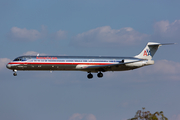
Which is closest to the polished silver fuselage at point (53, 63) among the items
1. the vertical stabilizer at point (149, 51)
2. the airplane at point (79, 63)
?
the airplane at point (79, 63)

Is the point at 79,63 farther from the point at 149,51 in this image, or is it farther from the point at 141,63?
the point at 149,51

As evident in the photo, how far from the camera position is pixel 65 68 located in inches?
2746

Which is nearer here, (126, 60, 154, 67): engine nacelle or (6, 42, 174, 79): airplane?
(6, 42, 174, 79): airplane

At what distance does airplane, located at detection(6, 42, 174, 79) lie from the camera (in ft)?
224

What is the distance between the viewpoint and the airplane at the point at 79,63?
2687 inches

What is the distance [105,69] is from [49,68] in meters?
12.1

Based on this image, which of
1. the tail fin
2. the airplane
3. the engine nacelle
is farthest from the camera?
the tail fin

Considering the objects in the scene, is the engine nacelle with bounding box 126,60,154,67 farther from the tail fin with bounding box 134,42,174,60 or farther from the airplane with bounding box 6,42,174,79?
the tail fin with bounding box 134,42,174,60

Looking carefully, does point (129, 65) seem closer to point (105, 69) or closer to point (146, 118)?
point (105, 69)

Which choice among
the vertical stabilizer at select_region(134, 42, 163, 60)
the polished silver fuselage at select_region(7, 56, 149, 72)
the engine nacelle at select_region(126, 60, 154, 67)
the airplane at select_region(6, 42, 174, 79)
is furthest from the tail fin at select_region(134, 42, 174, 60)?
the polished silver fuselage at select_region(7, 56, 149, 72)

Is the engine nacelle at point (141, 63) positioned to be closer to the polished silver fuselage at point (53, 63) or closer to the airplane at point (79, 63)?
the airplane at point (79, 63)

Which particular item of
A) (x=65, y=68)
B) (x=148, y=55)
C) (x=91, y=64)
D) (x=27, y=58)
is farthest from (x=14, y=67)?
(x=148, y=55)

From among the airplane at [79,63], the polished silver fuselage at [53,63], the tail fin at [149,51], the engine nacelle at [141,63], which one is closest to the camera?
the polished silver fuselage at [53,63]

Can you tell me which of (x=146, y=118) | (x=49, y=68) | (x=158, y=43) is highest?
(x=158, y=43)
